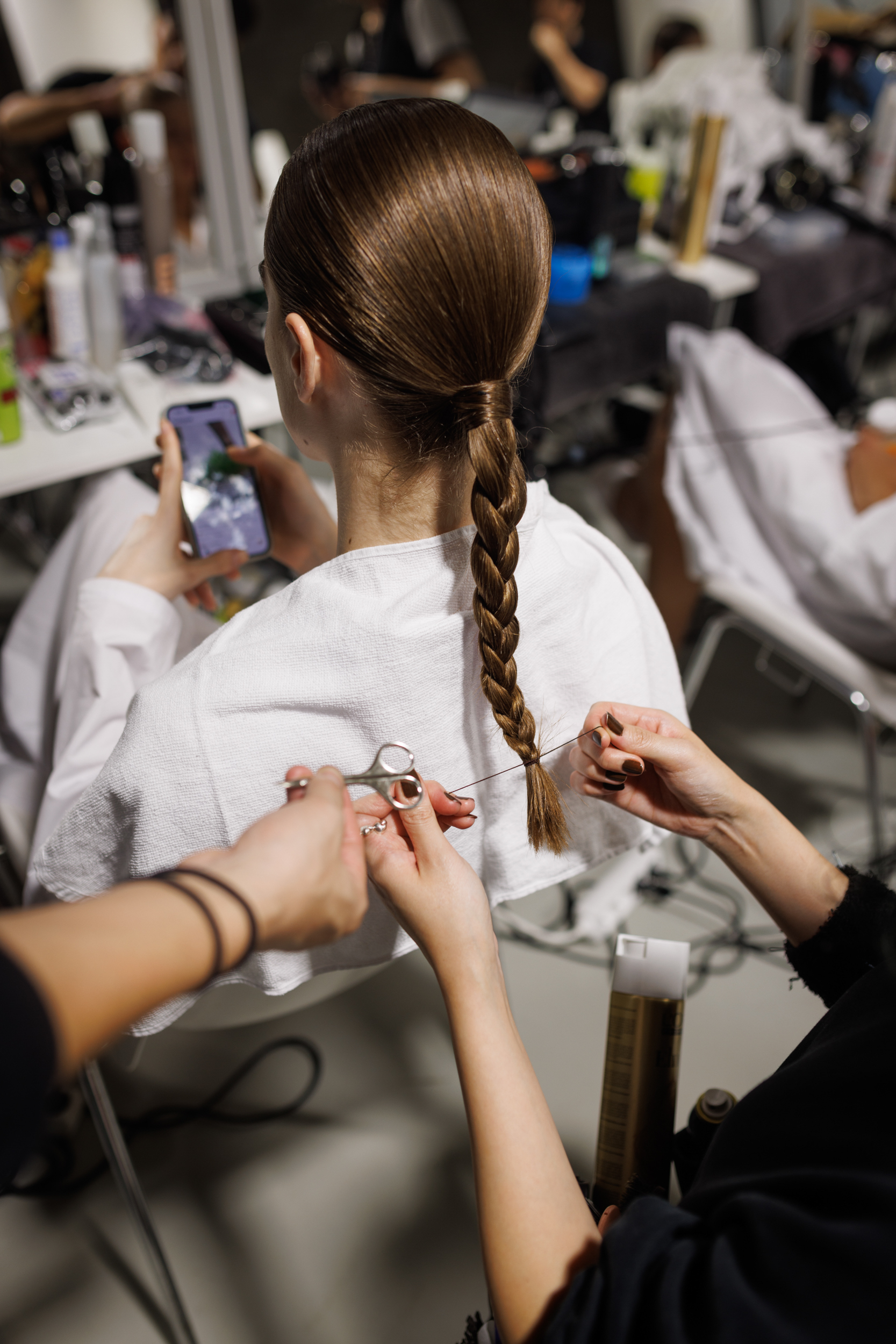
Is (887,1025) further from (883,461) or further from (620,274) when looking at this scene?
(620,274)

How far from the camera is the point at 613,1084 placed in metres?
0.67

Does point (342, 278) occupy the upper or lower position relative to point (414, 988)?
upper

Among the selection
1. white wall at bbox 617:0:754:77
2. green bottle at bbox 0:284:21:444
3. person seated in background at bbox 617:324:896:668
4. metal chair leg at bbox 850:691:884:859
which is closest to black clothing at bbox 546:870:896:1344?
metal chair leg at bbox 850:691:884:859

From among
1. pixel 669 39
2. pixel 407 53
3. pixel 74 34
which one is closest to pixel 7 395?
pixel 74 34

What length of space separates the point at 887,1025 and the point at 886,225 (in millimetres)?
2311

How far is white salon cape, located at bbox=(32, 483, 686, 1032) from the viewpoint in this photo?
0.64 m

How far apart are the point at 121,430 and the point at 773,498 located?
981 millimetres

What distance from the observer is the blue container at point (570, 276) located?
5.29 ft

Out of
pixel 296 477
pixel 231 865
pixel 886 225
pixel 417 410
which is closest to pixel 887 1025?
pixel 231 865

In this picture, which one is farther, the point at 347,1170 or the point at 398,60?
the point at 398,60

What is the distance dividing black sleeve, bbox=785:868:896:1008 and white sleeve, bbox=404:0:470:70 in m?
1.74

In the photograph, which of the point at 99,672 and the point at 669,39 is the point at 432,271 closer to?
the point at 99,672

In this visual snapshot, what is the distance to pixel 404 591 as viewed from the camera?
652 millimetres

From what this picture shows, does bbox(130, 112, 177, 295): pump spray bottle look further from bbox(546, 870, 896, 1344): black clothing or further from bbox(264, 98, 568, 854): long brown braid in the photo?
bbox(546, 870, 896, 1344): black clothing
